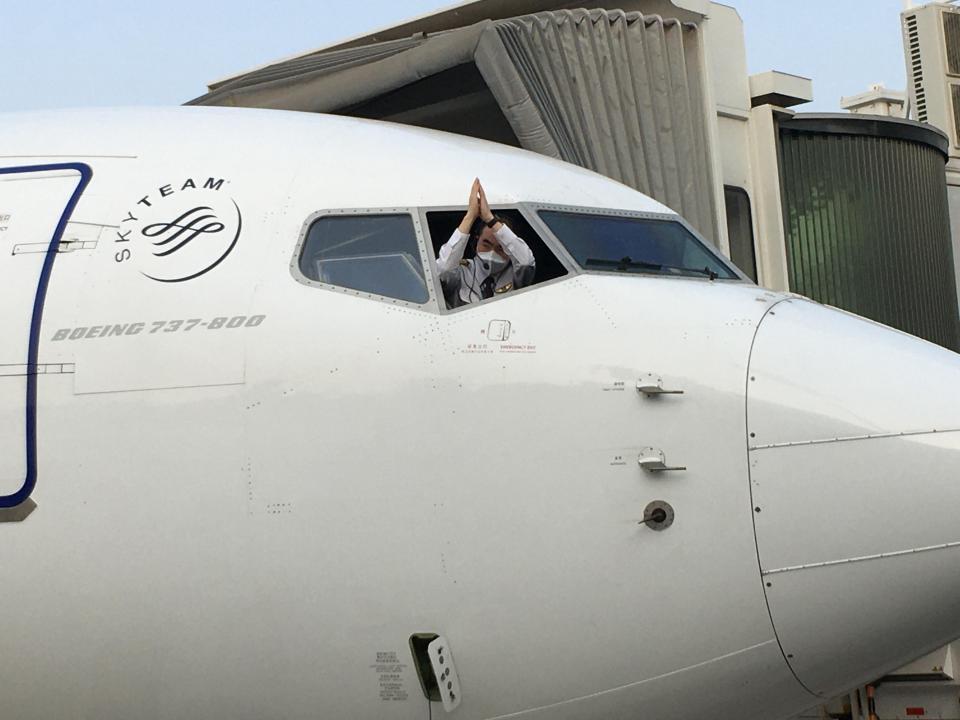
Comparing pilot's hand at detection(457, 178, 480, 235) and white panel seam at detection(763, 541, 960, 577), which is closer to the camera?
white panel seam at detection(763, 541, 960, 577)

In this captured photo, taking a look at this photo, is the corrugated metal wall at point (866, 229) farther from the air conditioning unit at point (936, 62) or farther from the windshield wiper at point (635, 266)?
the windshield wiper at point (635, 266)

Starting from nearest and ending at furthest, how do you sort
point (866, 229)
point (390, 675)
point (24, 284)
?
point (390, 675) → point (24, 284) → point (866, 229)

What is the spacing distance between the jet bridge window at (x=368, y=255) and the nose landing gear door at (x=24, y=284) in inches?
58.2

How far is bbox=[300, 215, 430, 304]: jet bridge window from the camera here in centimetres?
698

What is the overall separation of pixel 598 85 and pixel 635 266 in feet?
15.5

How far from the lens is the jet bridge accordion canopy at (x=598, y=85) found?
1147 centimetres

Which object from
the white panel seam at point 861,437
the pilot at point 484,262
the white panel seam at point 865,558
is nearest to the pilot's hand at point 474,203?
the pilot at point 484,262

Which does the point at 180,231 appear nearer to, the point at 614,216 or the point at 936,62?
the point at 614,216

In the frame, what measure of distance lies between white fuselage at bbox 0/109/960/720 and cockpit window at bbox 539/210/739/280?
0.18m

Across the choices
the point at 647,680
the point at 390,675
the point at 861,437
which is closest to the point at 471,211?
the point at 861,437

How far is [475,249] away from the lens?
23.8 ft

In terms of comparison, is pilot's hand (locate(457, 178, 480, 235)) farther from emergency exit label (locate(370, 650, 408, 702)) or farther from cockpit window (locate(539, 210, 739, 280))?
emergency exit label (locate(370, 650, 408, 702))

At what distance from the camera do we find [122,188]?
7586mm

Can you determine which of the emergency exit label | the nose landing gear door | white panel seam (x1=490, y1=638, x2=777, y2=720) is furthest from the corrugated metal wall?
the emergency exit label
